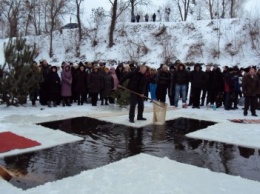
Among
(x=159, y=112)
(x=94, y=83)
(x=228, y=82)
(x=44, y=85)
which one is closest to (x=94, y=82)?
(x=94, y=83)

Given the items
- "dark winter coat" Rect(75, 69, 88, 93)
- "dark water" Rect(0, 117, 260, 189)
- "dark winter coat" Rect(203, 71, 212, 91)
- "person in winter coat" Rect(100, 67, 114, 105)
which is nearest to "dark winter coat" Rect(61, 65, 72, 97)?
"dark winter coat" Rect(75, 69, 88, 93)

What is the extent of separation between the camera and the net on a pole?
351 inches

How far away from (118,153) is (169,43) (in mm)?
27707

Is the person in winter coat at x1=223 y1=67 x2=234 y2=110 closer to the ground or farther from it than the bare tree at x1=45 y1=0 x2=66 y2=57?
closer to the ground

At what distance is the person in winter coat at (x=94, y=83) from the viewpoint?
12.1 meters

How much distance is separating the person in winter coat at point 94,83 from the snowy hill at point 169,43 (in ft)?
60.2

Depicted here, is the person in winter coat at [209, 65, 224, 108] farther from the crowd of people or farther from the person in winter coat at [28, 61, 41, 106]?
the person in winter coat at [28, 61, 41, 106]

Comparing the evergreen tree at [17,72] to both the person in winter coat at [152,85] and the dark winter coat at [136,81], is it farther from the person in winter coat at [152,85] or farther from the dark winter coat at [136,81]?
the person in winter coat at [152,85]

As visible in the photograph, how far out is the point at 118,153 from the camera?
20.7 feet

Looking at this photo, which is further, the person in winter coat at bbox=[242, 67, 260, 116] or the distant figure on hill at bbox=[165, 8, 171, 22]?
the distant figure on hill at bbox=[165, 8, 171, 22]

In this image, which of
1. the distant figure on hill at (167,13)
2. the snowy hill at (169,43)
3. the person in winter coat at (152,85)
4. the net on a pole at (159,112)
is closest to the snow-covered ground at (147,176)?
the net on a pole at (159,112)

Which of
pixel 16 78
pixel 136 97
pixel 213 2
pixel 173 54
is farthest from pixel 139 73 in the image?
pixel 213 2

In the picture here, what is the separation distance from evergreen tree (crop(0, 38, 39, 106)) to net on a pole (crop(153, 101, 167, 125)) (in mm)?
4207

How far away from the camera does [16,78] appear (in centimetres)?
1053
